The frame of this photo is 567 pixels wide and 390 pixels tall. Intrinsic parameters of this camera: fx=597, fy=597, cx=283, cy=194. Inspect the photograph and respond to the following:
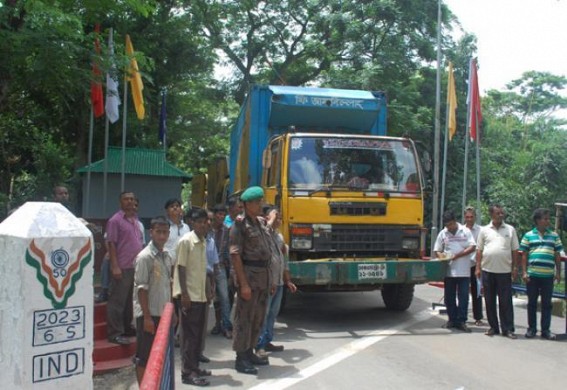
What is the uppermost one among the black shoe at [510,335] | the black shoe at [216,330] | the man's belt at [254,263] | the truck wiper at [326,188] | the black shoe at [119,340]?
the truck wiper at [326,188]

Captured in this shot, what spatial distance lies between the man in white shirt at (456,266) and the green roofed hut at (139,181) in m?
10.1

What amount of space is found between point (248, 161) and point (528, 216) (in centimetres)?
1574

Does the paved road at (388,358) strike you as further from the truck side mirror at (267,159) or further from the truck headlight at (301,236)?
the truck side mirror at (267,159)

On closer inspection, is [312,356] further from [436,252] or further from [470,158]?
[470,158]

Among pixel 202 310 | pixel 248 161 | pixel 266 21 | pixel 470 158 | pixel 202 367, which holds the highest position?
pixel 266 21

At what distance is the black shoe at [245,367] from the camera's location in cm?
577

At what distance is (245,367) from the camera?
228 inches

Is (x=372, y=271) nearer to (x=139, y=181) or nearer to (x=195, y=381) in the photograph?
(x=195, y=381)

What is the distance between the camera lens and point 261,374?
5.80m

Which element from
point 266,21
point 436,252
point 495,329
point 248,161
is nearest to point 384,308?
point 436,252

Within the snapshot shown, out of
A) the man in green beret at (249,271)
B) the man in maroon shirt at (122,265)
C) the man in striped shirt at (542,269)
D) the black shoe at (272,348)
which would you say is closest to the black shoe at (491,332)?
the man in striped shirt at (542,269)

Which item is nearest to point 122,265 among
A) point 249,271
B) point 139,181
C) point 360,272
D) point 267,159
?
point 249,271

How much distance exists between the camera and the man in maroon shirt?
633 centimetres

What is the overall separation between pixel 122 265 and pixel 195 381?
1730 millimetres
